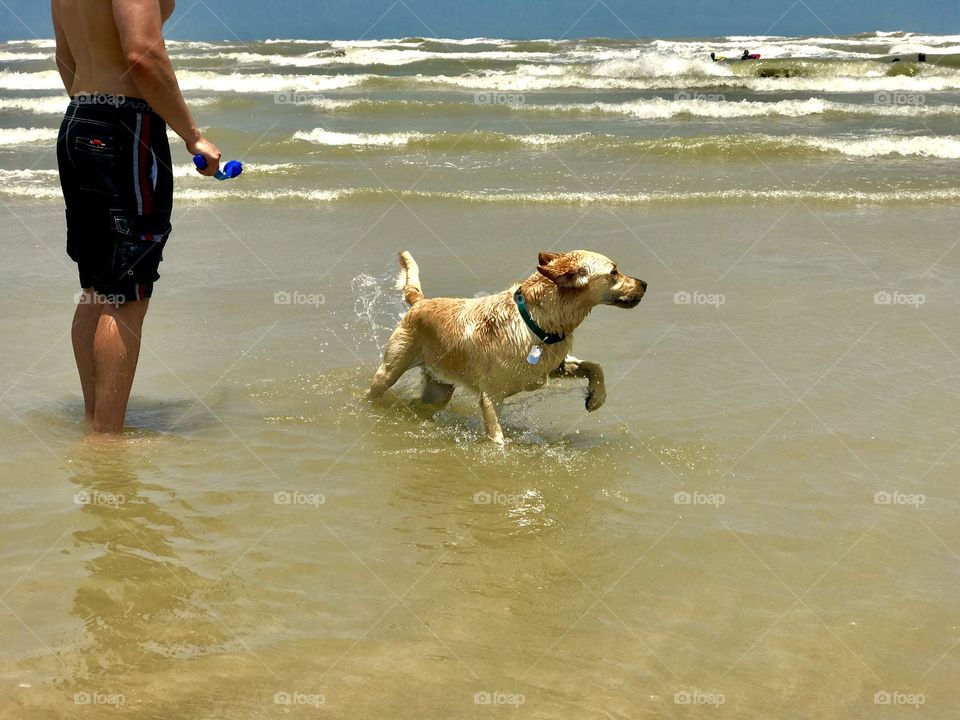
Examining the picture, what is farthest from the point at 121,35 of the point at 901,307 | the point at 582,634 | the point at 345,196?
the point at 345,196

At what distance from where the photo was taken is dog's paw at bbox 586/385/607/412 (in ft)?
20.3

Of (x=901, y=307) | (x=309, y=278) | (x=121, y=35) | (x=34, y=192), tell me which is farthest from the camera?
(x=34, y=192)

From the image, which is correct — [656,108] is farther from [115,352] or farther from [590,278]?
[115,352]

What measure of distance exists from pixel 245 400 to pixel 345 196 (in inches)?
270

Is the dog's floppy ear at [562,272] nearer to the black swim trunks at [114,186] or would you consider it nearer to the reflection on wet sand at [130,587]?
the black swim trunks at [114,186]

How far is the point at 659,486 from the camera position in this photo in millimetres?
5230

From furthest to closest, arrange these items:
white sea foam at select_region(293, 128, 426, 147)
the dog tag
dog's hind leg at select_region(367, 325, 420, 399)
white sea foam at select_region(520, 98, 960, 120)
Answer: white sea foam at select_region(520, 98, 960, 120), white sea foam at select_region(293, 128, 426, 147), dog's hind leg at select_region(367, 325, 420, 399), the dog tag

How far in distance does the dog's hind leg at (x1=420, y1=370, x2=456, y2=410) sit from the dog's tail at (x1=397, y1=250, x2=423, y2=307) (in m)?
0.53

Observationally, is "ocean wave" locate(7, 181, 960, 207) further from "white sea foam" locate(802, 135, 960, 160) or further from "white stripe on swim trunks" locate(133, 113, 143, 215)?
"white stripe on swim trunks" locate(133, 113, 143, 215)

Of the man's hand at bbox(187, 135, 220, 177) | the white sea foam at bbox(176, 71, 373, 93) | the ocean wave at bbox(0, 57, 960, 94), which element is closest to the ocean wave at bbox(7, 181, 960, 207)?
the man's hand at bbox(187, 135, 220, 177)

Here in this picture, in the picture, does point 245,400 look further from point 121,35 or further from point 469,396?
point 121,35

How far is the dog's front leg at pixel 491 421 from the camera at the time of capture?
19.4 ft

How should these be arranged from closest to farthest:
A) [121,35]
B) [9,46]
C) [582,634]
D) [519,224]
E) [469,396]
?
[582,634], [121,35], [469,396], [519,224], [9,46]

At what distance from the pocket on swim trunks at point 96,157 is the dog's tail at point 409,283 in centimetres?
235
